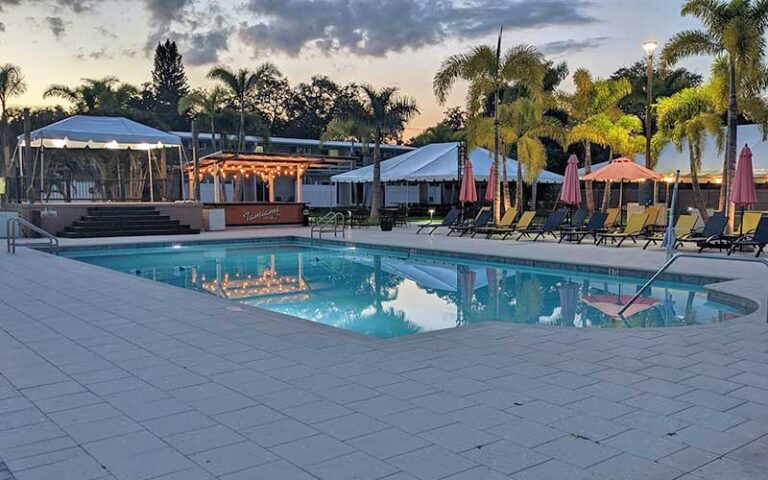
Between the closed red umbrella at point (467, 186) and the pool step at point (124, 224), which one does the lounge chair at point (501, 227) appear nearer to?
the closed red umbrella at point (467, 186)

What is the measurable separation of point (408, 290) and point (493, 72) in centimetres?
1061

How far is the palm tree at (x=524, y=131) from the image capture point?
71.4 feet

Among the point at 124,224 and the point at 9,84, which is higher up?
the point at 9,84

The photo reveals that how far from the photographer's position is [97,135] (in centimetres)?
1947

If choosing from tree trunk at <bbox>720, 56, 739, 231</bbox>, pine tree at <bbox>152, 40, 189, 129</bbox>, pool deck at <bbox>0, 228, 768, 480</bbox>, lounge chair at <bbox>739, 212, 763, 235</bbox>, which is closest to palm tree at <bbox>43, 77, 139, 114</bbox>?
pool deck at <bbox>0, 228, 768, 480</bbox>

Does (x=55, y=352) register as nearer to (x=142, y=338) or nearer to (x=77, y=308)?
(x=142, y=338)

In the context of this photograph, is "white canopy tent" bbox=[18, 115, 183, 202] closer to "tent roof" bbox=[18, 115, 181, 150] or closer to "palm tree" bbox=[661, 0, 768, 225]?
"tent roof" bbox=[18, 115, 181, 150]

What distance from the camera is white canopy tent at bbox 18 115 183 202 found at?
62.1 feet

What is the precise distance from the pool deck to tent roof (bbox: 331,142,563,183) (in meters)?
17.3

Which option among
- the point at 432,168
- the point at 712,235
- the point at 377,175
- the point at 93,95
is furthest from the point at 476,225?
the point at 93,95

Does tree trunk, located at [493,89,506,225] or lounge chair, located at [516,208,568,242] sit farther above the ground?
tree trunk, located at [493,89,506,225]

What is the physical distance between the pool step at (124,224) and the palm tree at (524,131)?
33.6 ft

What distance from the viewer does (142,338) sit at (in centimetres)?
563

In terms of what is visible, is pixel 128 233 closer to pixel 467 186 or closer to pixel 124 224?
pixel 124 224
